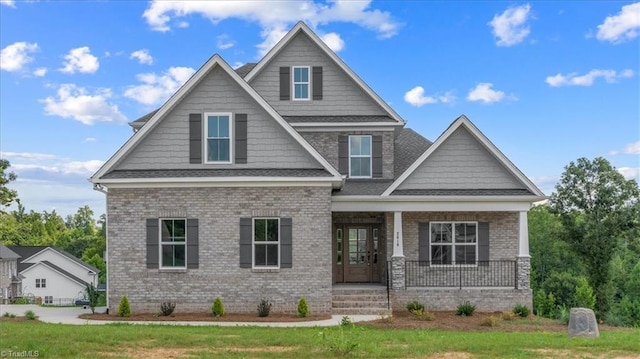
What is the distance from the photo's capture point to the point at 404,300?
19562 millimetres

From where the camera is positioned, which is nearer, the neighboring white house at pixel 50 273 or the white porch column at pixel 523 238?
the white porch column at pixel 523 238

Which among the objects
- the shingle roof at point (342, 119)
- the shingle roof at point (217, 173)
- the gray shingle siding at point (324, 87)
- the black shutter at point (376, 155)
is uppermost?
the gray shingle siding at point (324, 87)

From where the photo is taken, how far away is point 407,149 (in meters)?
23.6

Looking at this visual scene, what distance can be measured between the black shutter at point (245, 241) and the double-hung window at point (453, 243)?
619cm

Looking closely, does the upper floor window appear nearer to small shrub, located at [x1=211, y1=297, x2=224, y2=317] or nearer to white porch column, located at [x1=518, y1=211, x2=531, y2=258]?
small shrub, located at [x1=211, y1=297, x2=224, y2=317]

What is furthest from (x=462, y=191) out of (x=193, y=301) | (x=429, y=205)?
(x=193, y=301)

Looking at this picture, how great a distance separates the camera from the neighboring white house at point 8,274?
54.0 meters

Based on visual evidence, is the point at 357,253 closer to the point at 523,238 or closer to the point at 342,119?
the point at 342,119

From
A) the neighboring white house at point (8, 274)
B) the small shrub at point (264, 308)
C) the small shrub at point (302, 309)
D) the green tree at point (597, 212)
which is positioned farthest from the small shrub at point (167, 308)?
the neighboring white house at point (8, 274)

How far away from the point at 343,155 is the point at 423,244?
13.0 feet

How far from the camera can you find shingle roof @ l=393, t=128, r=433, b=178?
2241 cm

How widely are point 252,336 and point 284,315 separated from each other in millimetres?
4737

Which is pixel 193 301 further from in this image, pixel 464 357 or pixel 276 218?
pixel 464 357

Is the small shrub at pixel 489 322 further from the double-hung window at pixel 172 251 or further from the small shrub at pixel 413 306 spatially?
the double-hung window at pixel 172 251
